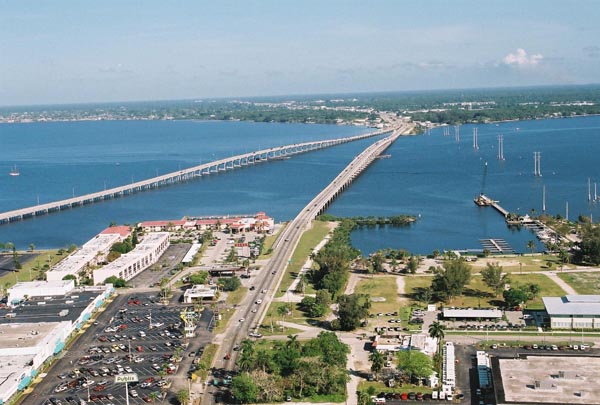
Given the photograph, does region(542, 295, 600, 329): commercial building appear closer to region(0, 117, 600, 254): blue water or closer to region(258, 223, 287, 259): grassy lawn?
region(0, 117, 600, 254): blue water

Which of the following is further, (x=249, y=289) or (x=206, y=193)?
(x=206, y=193)

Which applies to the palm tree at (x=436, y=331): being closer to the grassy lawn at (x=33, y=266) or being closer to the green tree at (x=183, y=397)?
the green tree at (x=183, y=397)

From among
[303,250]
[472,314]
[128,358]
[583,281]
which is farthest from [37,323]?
[583,281]

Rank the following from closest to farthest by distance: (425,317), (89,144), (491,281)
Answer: (425,317)
(491,281)
(89,144)

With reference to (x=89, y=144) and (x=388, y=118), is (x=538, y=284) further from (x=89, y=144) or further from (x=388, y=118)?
(x=388, y=118)

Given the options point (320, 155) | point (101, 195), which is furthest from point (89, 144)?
point (101, 195)

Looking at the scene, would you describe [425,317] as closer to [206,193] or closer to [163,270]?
[163,270]

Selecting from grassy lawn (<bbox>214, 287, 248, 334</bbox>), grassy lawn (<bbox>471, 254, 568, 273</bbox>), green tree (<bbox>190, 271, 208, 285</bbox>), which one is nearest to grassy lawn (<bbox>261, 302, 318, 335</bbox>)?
grassy lawn (<bbox>214, 287, 248, 334</bbox>)

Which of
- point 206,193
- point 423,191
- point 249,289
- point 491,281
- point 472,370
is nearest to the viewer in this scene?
point 472,370
